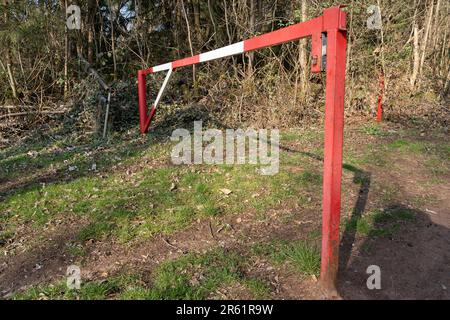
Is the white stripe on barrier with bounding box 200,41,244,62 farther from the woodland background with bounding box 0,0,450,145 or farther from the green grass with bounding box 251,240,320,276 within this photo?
the woodland background with bounding box 0,0,450,145

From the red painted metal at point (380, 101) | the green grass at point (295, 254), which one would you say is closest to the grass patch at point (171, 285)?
the green grass at point (295, 254)

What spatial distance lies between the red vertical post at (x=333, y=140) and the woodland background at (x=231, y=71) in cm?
563

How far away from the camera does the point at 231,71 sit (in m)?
9.68

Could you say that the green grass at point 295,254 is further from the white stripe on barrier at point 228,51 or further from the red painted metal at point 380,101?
the red painted metal at point 380,101

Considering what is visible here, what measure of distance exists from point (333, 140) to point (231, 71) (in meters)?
7.69

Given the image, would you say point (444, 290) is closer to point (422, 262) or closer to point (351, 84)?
point (422, 262)

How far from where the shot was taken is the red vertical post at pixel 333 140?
7.35 ft

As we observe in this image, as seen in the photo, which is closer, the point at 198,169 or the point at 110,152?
the point at 198,169

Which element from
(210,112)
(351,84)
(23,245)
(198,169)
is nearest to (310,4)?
(351,84)

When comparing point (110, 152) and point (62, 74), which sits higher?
point (62, 74)

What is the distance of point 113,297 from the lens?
8.71 ft

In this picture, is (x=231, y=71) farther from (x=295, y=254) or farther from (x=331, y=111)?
(x=331, y=111)

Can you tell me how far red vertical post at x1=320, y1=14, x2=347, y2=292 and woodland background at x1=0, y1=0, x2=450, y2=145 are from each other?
5.63 meters

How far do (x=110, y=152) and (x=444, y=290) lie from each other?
17.6ft
